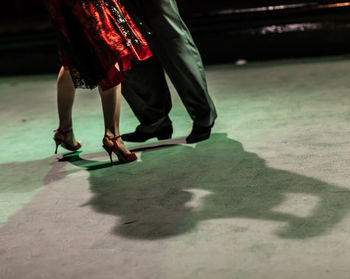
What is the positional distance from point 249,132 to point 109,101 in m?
0.83

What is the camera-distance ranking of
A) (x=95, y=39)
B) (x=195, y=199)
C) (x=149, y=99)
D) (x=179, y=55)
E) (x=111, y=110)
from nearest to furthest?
(x=195, y=199) → (x=95, y=39) → (x=111, y=110) → (x=179, y=55) → (x=149, y=99)

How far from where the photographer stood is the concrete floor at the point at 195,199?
6.01 feet

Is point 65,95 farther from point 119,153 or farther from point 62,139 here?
point 119,153

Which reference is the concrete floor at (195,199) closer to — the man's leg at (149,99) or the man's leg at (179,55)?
the man's leg at (149,99)

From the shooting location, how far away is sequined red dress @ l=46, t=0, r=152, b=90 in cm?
268

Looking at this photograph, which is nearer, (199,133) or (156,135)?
(199,133)

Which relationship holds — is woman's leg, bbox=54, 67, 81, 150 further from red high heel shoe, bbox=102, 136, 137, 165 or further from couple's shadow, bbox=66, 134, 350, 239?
red high heel shoe, bbox=102, 136, 137, 165

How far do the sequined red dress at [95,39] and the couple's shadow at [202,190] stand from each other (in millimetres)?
468

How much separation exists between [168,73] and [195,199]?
39.0 inches

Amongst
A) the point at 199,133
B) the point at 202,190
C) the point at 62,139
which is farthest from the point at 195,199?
the point at 62,139

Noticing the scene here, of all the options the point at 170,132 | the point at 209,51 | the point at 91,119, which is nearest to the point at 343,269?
the point at 170,132

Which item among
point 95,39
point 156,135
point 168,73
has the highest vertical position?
point 95,39

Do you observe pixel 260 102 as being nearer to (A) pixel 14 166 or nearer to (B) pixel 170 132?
(B) pixel 170 132

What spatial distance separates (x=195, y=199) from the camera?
235 cm
